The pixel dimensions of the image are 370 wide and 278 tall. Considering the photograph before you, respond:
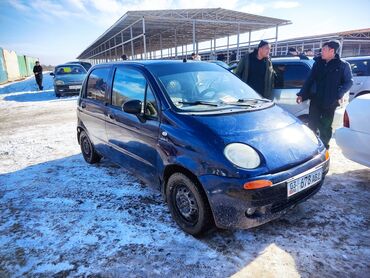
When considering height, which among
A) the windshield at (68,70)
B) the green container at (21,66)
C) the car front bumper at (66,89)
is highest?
the green container at (21,66)

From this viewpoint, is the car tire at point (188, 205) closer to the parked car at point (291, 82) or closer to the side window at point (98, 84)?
the side window at point (98, 84)

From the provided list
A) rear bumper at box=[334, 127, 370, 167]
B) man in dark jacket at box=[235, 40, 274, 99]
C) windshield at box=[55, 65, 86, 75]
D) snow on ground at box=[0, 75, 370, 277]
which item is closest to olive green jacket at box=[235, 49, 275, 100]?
man in dark jacket at box=[235, 40, 274, 99]

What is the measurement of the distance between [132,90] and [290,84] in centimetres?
328

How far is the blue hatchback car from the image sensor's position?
89.0 inches

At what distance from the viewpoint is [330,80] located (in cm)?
414

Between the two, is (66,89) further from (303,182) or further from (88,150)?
(303,182)

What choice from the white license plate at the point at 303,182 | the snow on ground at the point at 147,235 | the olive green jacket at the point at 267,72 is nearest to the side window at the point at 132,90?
the snow on ground at the point at 147,235

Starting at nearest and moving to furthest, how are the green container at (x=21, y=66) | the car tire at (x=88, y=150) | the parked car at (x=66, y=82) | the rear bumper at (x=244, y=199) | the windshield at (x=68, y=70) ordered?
the rear bumper at (x=244, y=199)
the car tire at (x=88, y=150)
the parked car at (x=66, y=82)
the windshield at (x=68, y=70)
the green container at (x=21, y=66)

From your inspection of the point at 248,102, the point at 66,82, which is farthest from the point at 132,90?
the point at 66,82

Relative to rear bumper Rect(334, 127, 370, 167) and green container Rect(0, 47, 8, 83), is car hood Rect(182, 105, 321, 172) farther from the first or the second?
green container Rect(0, 47, 8, 83)

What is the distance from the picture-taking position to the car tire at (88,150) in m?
4.55

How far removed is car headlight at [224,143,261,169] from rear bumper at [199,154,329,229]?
13 cm

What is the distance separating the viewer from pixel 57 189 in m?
3.81

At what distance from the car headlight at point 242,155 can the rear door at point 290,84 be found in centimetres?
322
